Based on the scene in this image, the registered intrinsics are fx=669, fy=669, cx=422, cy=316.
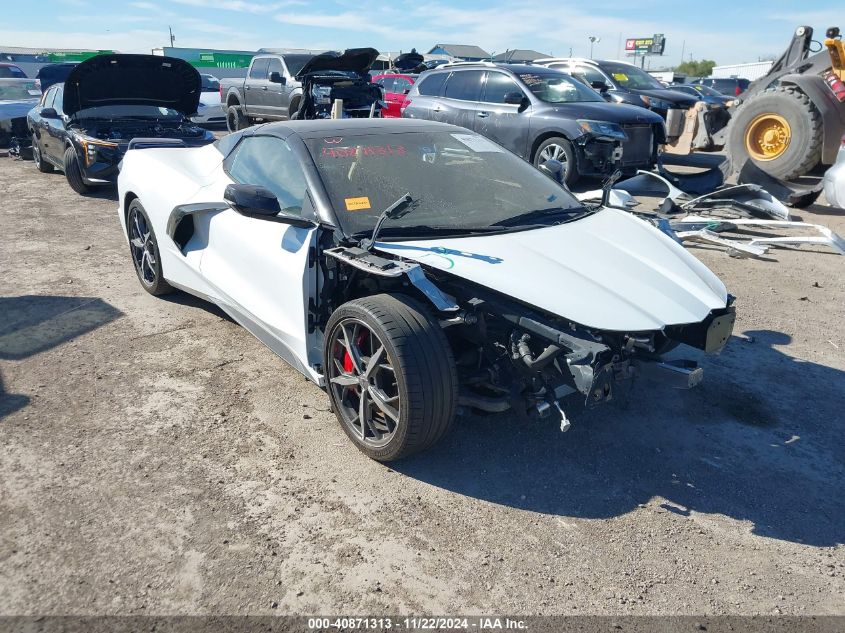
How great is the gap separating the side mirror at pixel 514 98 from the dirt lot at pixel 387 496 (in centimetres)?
643

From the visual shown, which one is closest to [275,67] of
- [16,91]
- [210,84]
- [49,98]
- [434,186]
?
[16,91]

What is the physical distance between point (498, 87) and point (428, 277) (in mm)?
8275

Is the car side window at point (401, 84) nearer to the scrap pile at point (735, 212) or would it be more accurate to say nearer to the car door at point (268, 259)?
the scrap pile at point (735, 212)

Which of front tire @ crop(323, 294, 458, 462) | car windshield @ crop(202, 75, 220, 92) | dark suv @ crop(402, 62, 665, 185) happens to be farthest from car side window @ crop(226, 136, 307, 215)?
car windshield @ crop(202, 75, 220, 92)

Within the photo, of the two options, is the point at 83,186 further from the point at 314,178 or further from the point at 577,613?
the point at 577,613

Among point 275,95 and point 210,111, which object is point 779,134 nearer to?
point 275,95

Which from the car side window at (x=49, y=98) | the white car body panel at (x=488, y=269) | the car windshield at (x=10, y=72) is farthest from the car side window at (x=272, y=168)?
the car windshield at (x=10, y=72)

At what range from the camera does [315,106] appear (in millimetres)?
11539

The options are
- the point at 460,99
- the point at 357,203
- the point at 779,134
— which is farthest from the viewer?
the point at 460,99

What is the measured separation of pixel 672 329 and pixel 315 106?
9.79 metres

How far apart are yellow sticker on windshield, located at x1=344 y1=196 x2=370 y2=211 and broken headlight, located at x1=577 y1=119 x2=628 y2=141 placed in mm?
6625

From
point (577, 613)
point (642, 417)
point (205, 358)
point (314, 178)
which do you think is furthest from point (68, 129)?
point (577, 613)

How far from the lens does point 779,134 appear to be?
366 inches

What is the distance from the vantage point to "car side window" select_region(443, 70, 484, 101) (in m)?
10.8
